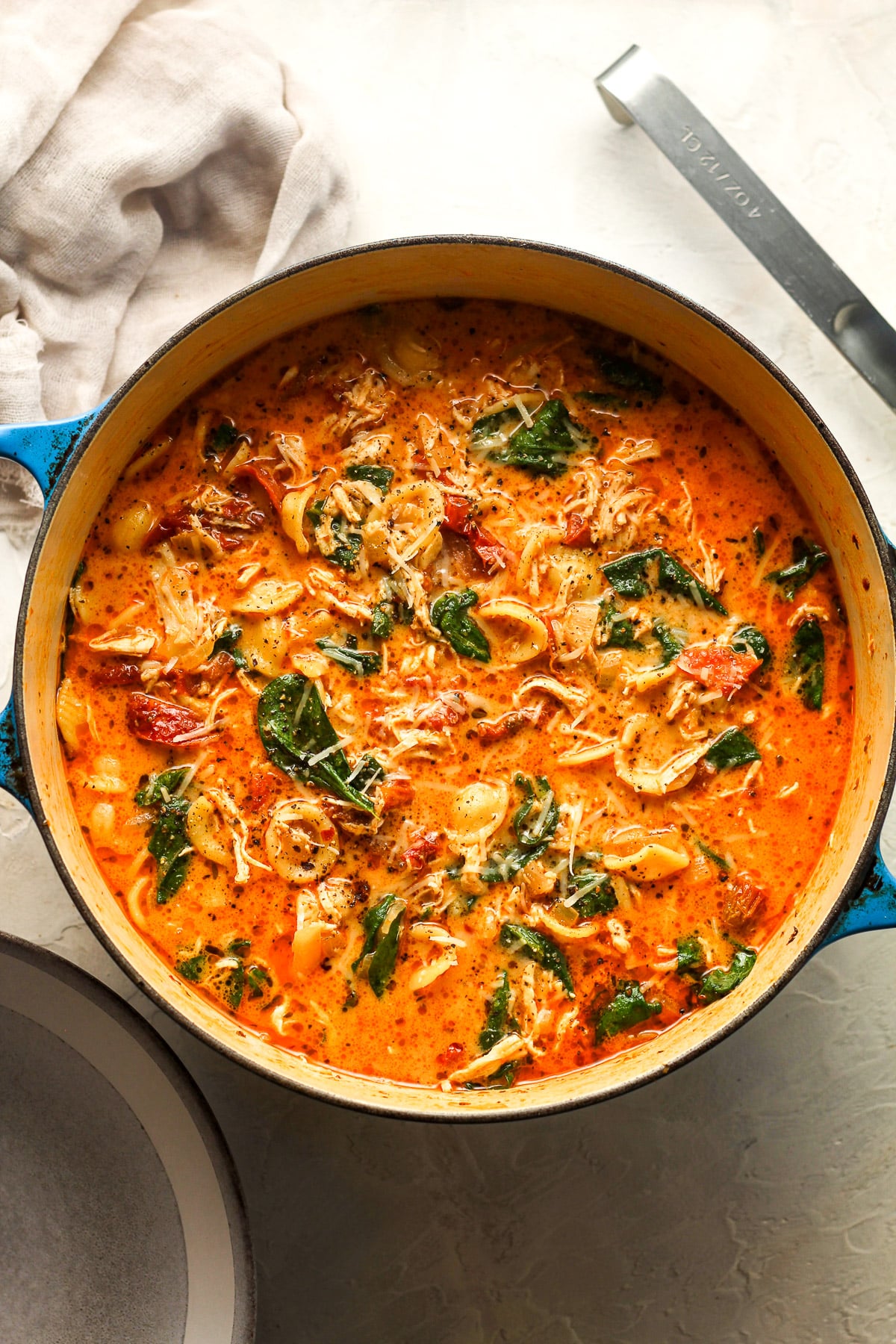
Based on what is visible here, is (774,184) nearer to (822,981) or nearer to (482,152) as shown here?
(482,152)

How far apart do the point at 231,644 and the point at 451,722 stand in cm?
71

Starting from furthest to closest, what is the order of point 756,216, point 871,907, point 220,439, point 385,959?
point 756,216 → point 220,439 → point 385,959 → point 871,907

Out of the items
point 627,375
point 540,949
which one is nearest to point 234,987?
point 540,949

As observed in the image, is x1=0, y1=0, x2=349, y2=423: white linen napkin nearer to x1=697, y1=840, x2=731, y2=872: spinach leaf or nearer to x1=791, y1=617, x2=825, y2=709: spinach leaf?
x1=791, y1=617, x2=825, y2=709: spinach leaf

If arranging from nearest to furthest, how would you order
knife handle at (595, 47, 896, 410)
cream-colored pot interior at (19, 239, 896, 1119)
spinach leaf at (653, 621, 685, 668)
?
cream-colored pot interior at (19, 239, 896, 1119) < spinach leaf at (653, 621, 685, 668) < knife handle at (595, 47, 896, 410)

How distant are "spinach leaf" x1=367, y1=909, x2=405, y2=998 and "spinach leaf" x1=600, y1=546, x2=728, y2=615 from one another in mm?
1196

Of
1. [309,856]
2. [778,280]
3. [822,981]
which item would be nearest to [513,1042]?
[309,856]

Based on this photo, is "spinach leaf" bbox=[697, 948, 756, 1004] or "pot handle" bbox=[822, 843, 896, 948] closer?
"pot handle" bbox=[822, 843, 896, 948]

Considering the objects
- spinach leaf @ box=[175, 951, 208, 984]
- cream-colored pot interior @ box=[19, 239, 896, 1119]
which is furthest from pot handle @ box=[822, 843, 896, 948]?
spinach leaf @ box=[175, 951, 208, 984]

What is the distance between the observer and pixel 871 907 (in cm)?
282

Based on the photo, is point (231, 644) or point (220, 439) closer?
point (231, 644)

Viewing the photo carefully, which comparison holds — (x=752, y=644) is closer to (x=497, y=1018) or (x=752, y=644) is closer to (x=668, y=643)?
(x=668, y=643)

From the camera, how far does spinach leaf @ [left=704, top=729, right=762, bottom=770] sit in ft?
10.6

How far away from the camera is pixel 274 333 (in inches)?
133
